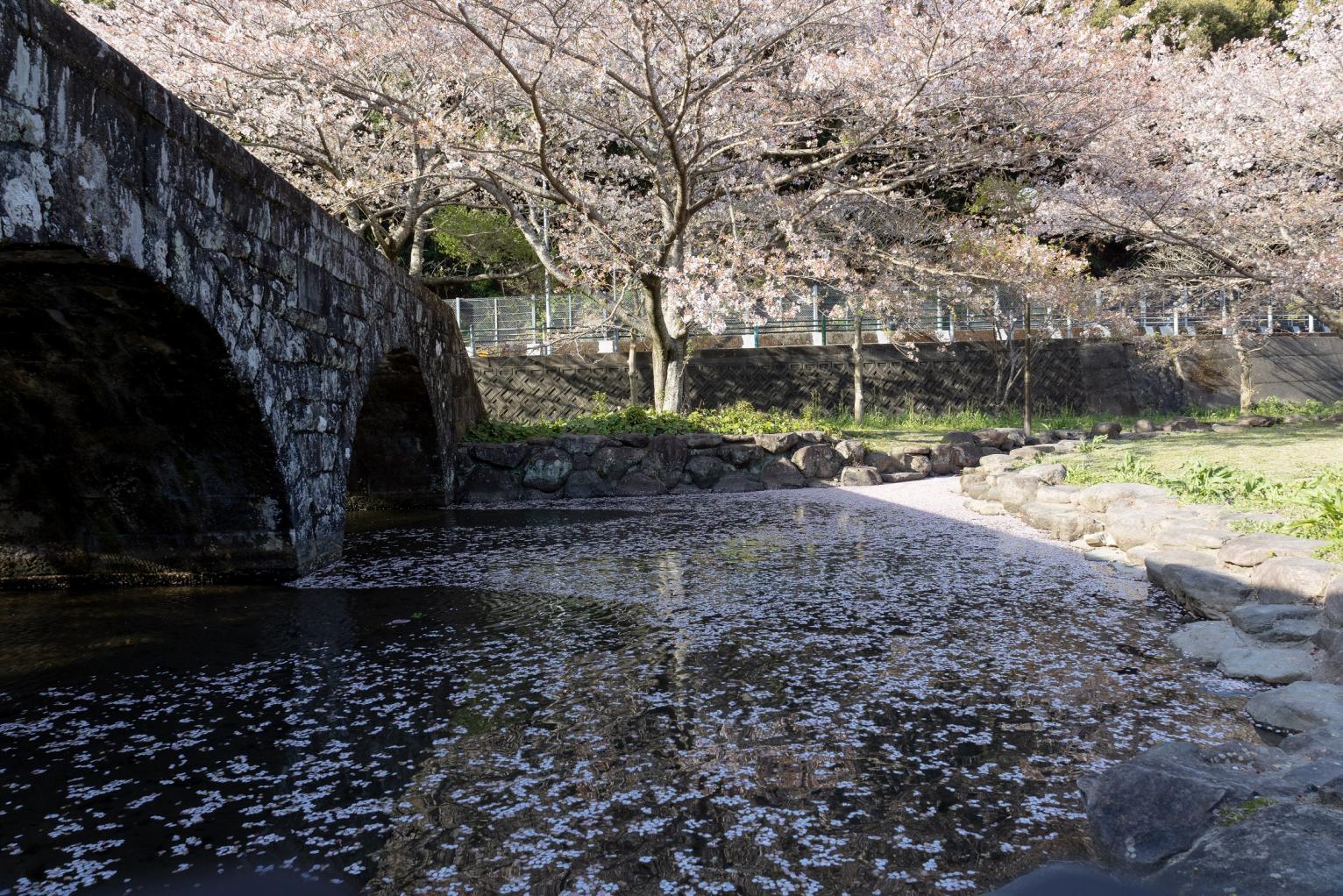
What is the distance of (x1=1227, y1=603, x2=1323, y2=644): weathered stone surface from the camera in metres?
3.91

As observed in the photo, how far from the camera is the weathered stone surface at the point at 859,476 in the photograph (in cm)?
1163

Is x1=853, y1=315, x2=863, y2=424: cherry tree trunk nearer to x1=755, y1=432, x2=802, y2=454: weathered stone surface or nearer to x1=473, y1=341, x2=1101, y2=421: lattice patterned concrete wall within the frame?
x1=473, y1=341, x2=1101, y2=421: lattice patterned concrete wall

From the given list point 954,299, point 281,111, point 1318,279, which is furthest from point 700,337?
point 1318,279

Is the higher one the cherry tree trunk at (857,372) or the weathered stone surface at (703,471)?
the cherry tree trunk at (857,372)

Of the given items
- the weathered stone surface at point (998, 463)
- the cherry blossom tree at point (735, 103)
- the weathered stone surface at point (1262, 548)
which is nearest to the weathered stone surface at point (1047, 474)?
the weathered stone surface at point (998, 463)

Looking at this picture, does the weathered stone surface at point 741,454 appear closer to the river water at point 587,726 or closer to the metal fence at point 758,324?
the metal fence at point 758,324

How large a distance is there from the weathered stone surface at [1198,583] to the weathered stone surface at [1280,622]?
1.20 ft

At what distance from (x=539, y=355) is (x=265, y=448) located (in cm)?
1094

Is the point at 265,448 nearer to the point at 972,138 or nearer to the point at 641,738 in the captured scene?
the point at 641,738

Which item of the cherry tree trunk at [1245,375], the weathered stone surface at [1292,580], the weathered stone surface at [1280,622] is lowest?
the weathered stone surface at [1280,622]

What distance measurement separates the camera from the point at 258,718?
3.46 m

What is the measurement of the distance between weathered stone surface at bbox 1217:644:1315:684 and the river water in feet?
0.39

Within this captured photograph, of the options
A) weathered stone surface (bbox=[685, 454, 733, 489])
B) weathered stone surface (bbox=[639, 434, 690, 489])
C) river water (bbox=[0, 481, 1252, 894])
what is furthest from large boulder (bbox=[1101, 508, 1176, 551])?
weathered stone surface (bbox=[639, 434, 690, 489])

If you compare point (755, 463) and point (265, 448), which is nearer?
point (265, 448)
